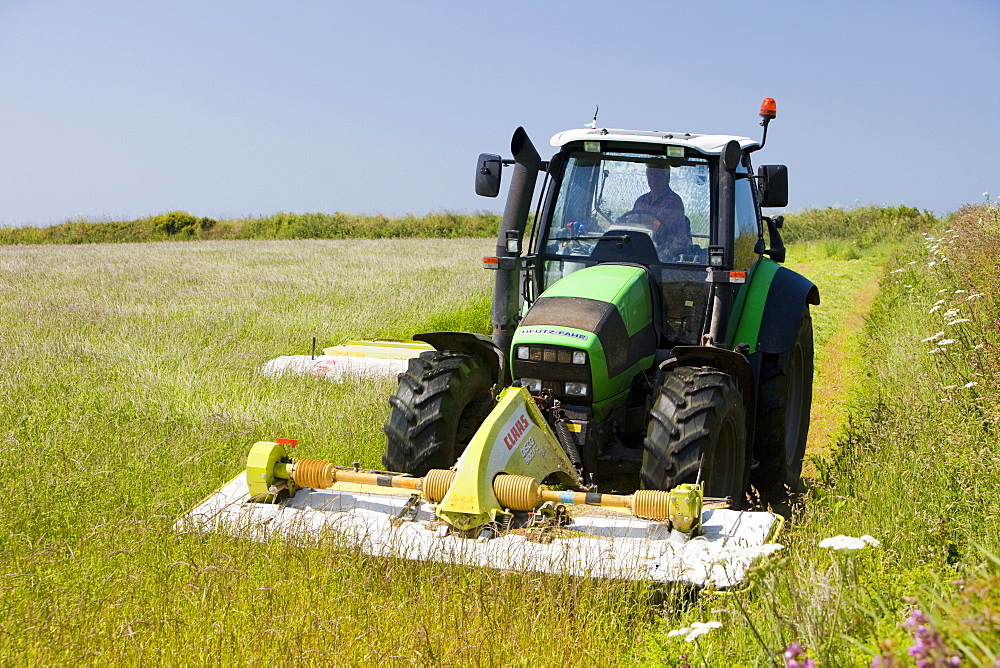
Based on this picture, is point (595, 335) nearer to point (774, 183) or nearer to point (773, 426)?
point (773, 426)

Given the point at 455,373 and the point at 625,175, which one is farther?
the point at 625,175

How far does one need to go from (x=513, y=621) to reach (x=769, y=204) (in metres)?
3.73

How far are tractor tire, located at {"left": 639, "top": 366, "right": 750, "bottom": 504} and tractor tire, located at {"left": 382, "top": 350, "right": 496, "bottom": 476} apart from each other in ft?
3.24

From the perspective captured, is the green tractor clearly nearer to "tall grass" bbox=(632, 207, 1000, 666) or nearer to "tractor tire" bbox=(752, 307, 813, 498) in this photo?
"tractor tire" bbox=(752, 307, 813, 498)

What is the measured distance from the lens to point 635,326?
495cm

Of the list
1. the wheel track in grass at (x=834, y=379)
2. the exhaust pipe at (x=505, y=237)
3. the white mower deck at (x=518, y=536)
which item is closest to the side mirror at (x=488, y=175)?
the exhaust pipe at (x=505, y=237)

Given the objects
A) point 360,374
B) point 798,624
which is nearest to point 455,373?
point 798,624

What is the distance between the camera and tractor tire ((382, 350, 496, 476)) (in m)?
4.59

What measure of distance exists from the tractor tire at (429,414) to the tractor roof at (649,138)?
1.58 metres

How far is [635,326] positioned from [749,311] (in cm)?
103

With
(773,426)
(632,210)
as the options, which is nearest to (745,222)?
(632,210)

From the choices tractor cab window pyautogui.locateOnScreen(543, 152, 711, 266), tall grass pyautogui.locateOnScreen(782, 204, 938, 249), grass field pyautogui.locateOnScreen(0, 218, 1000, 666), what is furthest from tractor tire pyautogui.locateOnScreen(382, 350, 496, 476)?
tall grass pyautogui.locateOnScreen(782, 204, 938, 249)

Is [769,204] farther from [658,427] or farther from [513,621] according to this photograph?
[513,621]

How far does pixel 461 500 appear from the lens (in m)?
3.83
